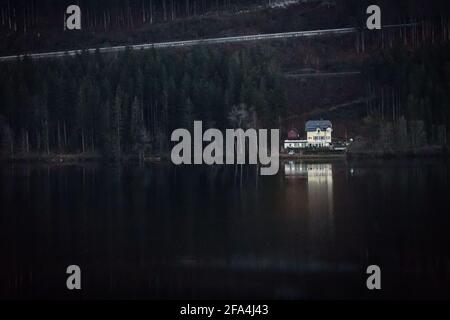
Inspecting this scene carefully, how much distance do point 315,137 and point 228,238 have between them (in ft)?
132

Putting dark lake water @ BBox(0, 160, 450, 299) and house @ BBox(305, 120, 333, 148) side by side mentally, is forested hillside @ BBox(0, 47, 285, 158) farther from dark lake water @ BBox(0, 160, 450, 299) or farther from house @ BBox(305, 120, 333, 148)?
dark lake water @ BBox(0, 160, 450, 299)

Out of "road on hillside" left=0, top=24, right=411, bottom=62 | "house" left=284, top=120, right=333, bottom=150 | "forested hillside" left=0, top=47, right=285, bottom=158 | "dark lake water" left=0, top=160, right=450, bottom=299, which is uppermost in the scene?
"road on hillside" left=0, top=24, right=411, bottom=62

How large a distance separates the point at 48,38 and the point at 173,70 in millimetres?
25284

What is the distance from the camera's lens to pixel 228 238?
20.1 m

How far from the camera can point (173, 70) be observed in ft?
223

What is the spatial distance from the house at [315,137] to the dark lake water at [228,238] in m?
22.6

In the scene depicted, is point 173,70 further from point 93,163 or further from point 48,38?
point 48,38

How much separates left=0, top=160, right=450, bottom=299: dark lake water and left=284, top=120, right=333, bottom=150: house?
74.3ft

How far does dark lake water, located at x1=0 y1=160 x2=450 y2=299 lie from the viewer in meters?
15.2

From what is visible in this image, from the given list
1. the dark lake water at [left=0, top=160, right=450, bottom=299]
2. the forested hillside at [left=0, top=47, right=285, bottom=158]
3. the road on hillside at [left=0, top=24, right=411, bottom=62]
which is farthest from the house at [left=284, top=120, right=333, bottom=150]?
the dark lake water at [left=0, top=160, right=450, bottom=299]

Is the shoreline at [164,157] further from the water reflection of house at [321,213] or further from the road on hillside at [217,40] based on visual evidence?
the road on hillside at [217,40]

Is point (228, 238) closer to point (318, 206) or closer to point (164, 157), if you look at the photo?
point (318, 206)
